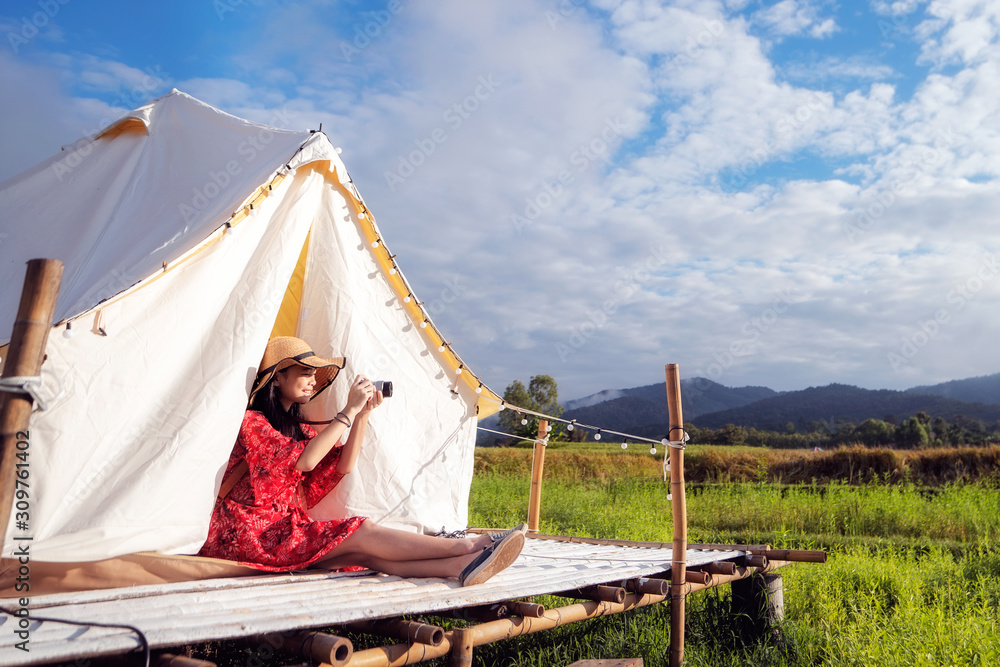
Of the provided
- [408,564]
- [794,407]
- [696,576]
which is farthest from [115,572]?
[794,407]

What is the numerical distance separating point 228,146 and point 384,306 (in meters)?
1.21

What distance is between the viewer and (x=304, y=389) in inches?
120

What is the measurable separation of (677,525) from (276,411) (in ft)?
6.37

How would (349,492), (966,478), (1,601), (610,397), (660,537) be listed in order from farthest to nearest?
(610,397), (966,478), (660,537), (349,492), (1,601)

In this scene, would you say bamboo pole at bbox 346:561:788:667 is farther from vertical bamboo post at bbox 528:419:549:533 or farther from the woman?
vertical bamboo post at bbox 528:419:549:533

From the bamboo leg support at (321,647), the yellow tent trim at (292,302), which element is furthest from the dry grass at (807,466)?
the bamboo leg support at (321,647)

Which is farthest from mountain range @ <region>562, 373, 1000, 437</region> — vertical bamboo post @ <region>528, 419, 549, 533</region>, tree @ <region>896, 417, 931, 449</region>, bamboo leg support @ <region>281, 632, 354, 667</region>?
bamboo leg support @ <region>281, 632, 354, 667</region>

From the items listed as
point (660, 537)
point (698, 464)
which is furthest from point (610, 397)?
point (660, 537)

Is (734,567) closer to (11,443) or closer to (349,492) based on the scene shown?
(349,492)

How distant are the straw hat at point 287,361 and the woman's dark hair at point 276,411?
Result: 30 mm

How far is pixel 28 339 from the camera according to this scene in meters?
1.64

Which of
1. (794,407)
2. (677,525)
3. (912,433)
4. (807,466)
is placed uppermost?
(794,407)

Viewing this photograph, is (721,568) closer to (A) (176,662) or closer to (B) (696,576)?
(B) (696,576)

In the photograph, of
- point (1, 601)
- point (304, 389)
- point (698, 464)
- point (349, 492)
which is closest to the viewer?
point (1, 601)
